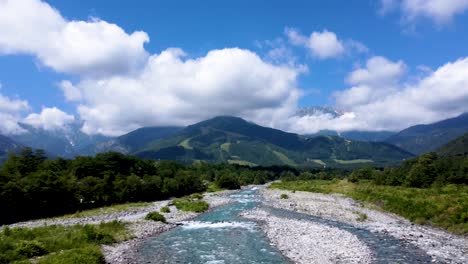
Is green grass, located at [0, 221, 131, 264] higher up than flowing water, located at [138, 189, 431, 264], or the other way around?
green grass, located at [0, 221, 131, 264]

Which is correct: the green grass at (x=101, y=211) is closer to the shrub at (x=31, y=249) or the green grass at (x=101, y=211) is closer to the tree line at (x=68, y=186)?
the tree line at (x=68, y=186)

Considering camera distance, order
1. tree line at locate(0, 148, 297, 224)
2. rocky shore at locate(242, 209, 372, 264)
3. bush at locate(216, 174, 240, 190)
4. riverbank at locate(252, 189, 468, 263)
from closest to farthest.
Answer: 1. rocky shore at locate(242, 209, 372, 264)
2. riverbank at locate(252, 189, 468, 263)
3. tree line at locate(0, 148, 297, 224)
4. bush at locate(216, 174, 240, 190)

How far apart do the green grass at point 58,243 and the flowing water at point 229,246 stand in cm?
443

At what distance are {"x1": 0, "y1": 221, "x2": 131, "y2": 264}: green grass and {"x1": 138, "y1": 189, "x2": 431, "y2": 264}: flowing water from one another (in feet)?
14.5

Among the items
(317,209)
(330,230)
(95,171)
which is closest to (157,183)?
(95,171)

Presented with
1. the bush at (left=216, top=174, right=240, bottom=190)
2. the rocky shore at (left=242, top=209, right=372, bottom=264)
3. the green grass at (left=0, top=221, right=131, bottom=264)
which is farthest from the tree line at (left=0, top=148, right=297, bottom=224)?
the rocky shore at (left=242, top=209, right=372, bottom=264)

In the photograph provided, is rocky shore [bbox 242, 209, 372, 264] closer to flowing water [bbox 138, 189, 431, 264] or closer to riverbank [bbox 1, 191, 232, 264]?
flowing water [bbox 138, 189, 431, 264]

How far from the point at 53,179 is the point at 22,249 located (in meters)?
40.5

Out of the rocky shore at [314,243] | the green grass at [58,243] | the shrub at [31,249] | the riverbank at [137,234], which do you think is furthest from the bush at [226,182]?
the shrub at [31,249]

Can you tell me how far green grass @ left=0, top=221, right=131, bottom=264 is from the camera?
31.5m

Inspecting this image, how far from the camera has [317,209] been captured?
71125 mm

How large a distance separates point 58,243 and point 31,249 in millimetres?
3438

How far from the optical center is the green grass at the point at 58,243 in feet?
103

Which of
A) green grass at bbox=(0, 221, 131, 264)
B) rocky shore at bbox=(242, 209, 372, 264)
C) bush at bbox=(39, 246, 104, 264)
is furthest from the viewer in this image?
rocky shore at bbox=(242, 209, 372, 264)
